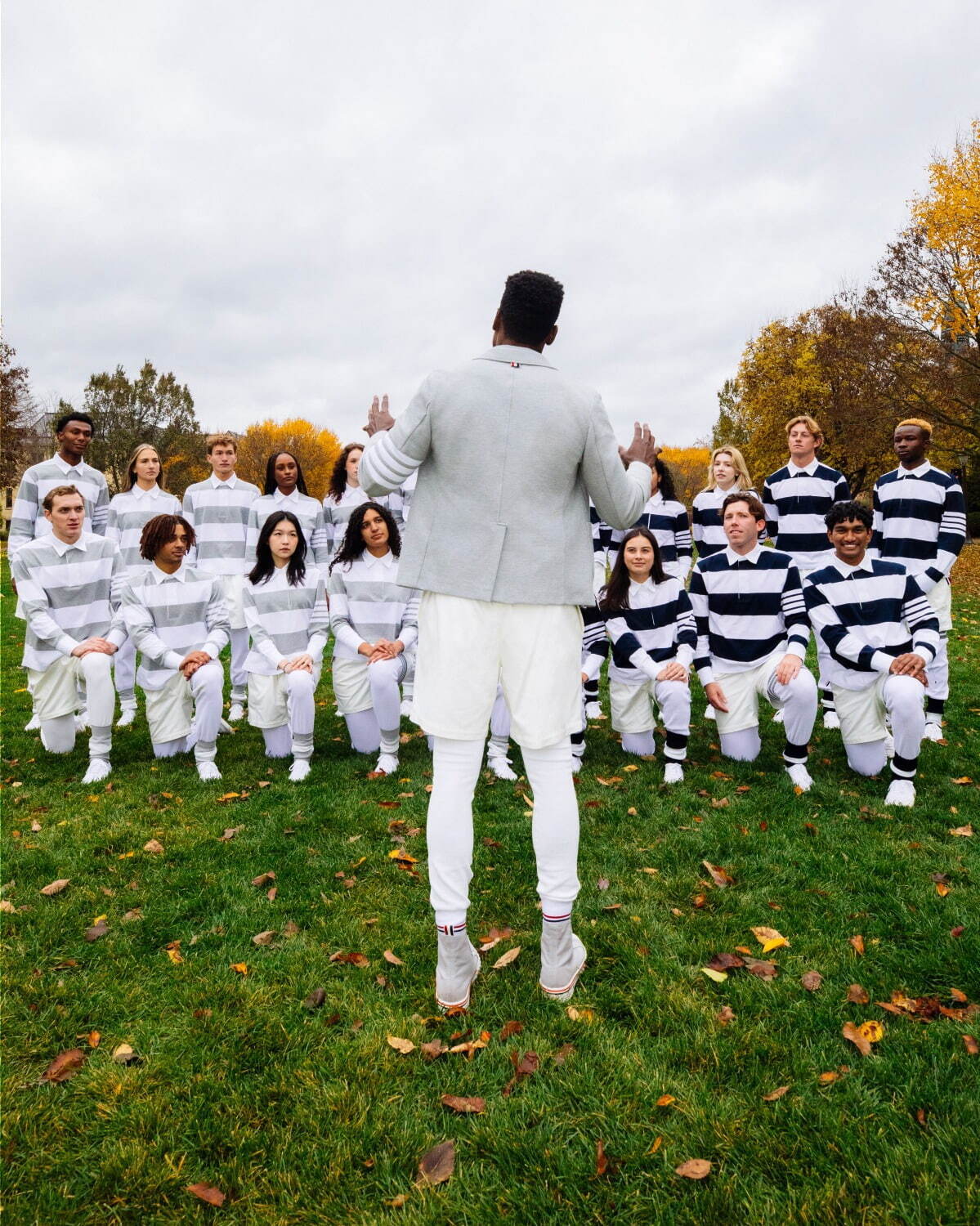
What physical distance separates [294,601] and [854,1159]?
544 cm

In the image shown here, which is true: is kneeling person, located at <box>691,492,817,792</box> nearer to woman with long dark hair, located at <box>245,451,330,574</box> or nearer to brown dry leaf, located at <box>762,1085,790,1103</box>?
brown dry leaf, located at <box>762,1085,790,1103</box>

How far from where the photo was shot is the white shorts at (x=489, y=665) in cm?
287

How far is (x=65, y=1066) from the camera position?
9.18 ft

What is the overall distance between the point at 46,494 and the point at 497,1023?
668 centimetres

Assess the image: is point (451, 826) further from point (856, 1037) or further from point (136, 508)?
point (136, 508)

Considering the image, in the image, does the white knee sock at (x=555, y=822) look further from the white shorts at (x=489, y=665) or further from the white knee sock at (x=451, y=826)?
the white knee sock at (x=451, y=826)

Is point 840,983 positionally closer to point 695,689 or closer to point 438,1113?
point 438,1113

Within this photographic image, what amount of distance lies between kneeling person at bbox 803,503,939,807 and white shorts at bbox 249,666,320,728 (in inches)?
162

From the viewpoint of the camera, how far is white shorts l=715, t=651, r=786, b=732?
5.98 m

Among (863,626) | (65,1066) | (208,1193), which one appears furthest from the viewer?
(863,626)

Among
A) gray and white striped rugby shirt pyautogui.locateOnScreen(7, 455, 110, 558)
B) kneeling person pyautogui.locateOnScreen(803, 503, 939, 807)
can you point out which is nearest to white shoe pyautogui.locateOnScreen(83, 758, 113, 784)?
gray and white striped rugby shirt pyautogui.locateOnScreen(7, 455, 110, 558)

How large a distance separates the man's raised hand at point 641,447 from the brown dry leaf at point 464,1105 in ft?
8.13

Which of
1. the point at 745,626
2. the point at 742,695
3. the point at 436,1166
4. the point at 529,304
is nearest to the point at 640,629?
the point at 745,626

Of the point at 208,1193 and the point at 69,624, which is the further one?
the point at 69,624
